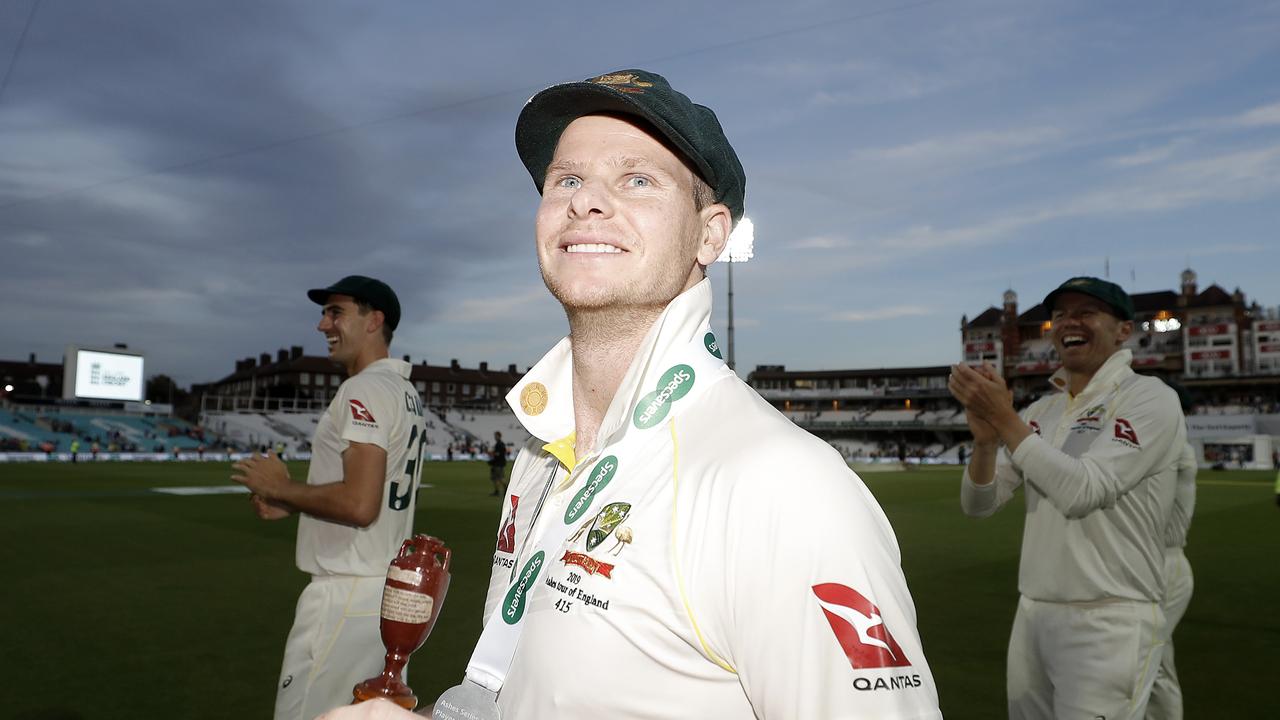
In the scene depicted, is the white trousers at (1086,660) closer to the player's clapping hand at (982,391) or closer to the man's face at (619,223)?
the player's clapping hand at (982,391)

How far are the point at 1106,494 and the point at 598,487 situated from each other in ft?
10.9

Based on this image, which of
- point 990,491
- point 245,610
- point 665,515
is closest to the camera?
point 665,515

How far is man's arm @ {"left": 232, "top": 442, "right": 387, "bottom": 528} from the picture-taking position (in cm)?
432

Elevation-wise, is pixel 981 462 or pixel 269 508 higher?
pixel 981 462

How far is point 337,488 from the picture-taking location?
4387mm

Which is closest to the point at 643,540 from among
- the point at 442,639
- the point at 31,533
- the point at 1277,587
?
the point at 442,639

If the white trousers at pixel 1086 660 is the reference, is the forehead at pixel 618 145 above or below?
above

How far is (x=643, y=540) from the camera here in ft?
4.83

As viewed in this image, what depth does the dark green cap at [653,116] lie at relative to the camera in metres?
1.80

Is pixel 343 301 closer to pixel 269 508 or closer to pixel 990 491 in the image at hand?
pixel 269 508

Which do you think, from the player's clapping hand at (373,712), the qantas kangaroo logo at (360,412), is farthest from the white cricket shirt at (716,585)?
the qantas kangaroo logo at (360,412)

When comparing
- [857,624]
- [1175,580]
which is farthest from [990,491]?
[857,624]

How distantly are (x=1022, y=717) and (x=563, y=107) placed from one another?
4131mm

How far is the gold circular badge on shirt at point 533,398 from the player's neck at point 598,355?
0.35ft
